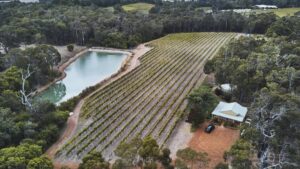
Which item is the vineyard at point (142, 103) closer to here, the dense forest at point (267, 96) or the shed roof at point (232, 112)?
the shed roof at point (232, 112)

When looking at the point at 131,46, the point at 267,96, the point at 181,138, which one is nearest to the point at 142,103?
the point at 181,138

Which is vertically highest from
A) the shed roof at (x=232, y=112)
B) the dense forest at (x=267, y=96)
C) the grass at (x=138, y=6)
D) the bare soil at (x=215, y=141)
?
the grass at (x=138, y=6)

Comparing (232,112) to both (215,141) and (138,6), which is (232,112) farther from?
(138,6)

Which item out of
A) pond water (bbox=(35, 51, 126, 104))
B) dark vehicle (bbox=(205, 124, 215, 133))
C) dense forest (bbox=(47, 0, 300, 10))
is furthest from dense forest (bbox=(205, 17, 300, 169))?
dense forest (bbox=(47, 0, 300, 10))

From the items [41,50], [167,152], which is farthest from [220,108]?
[41,50]

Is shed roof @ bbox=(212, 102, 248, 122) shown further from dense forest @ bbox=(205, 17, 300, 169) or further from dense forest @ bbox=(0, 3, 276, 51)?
dense forest @ bbox=(0, 3, 276, 51)

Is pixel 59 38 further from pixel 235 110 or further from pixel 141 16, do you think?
pixel 235 110

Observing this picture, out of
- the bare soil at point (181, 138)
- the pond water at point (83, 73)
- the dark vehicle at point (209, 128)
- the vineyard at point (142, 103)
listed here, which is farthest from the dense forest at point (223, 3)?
the bare soil at point (181, 138)
